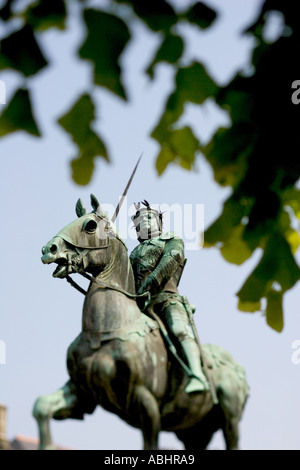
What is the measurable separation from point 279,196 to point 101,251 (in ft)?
18.5

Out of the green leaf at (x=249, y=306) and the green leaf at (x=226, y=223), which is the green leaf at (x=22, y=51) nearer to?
the green leaf at (x=226, y=223)

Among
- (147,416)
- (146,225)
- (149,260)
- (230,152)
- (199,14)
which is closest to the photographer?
(199,14)

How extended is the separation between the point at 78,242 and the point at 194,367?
212 centimetres

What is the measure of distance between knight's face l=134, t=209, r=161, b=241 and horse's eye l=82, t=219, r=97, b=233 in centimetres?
119

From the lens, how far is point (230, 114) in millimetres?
5355

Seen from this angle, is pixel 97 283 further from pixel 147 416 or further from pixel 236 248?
pixel 236 248

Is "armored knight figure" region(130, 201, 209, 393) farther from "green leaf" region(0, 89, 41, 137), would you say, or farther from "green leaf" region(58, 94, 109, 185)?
"green leaf" region(0, 89, 41, 137)

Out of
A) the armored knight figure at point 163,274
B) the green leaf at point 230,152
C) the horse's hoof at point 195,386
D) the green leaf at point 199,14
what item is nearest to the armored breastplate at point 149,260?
the armored knight figure at point 163,274

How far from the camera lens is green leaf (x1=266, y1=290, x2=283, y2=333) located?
5.80 m

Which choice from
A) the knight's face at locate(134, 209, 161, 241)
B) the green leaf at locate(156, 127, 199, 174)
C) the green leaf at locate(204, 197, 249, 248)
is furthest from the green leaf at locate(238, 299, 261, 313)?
the knight's face at locate(134, 209, 161, 241)

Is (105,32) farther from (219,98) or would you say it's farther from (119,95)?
(219,98)

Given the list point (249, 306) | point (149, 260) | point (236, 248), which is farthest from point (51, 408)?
point (236, 248)

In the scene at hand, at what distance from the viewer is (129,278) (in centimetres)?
1114

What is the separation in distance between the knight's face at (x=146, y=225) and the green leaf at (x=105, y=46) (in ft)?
23.7
